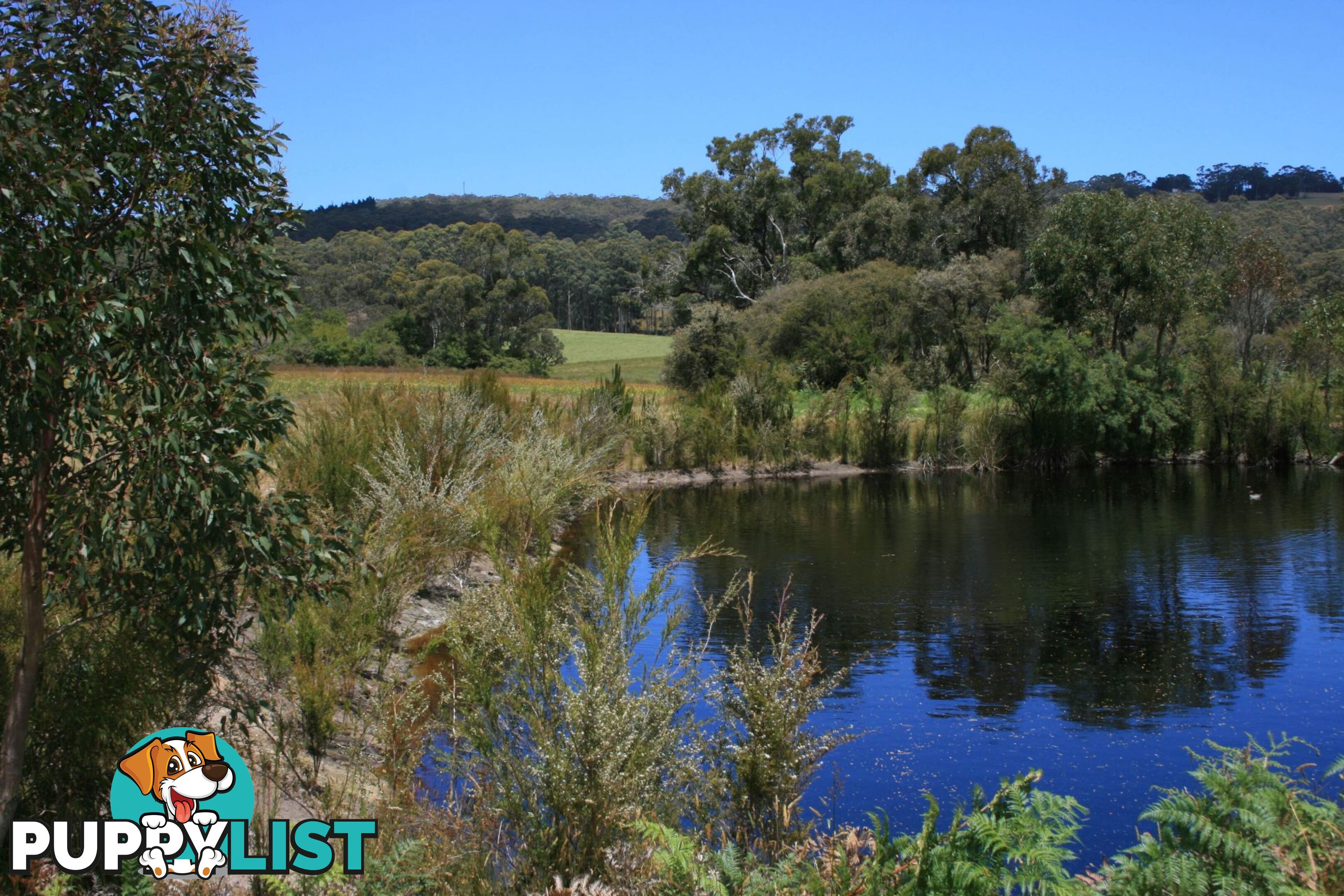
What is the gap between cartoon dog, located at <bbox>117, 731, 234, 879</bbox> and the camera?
424cm

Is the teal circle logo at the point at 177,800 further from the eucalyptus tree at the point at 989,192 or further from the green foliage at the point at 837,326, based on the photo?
the eucalyptus tree at the point at 989,192

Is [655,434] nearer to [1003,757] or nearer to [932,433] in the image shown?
[932,433]

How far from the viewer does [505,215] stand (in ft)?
534

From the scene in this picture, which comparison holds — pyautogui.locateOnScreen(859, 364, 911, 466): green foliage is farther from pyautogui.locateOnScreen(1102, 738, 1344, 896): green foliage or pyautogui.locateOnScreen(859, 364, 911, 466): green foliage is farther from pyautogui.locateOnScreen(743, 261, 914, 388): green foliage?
pyautogui.locateOnScreen(1102, 738, 1344, 896): green foliage

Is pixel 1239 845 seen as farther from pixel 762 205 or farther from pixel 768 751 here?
pixel 762 205

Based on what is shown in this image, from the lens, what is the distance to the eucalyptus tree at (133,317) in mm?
3934

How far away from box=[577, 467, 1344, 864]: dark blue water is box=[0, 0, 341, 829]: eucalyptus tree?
16.0 feet

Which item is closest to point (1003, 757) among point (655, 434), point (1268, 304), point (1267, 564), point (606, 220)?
point (1267, 564)

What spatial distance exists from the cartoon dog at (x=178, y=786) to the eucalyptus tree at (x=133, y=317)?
1.59 ft

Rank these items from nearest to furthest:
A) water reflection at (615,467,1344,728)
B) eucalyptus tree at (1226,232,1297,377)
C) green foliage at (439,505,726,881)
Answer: green foliage at (439,505,726,881) < water reflection at (615,467,1344,728) < eucalyptus tree at (1226,232,1297,377)

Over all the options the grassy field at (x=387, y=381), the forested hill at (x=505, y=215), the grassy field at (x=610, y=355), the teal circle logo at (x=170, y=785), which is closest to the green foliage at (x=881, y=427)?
the grassy field at (x=387, y=381)

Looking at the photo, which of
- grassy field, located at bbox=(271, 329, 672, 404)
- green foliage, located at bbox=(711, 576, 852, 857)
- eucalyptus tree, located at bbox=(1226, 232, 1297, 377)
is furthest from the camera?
eucalyptus tree, located at bbox=(1226, 232, 1297, 377)

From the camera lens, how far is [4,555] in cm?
606

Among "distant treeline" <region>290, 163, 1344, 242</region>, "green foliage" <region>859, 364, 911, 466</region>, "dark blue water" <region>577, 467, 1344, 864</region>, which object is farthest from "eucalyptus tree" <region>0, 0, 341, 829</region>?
"distant treeline" <region>290, 163, 1344, 242</region>
